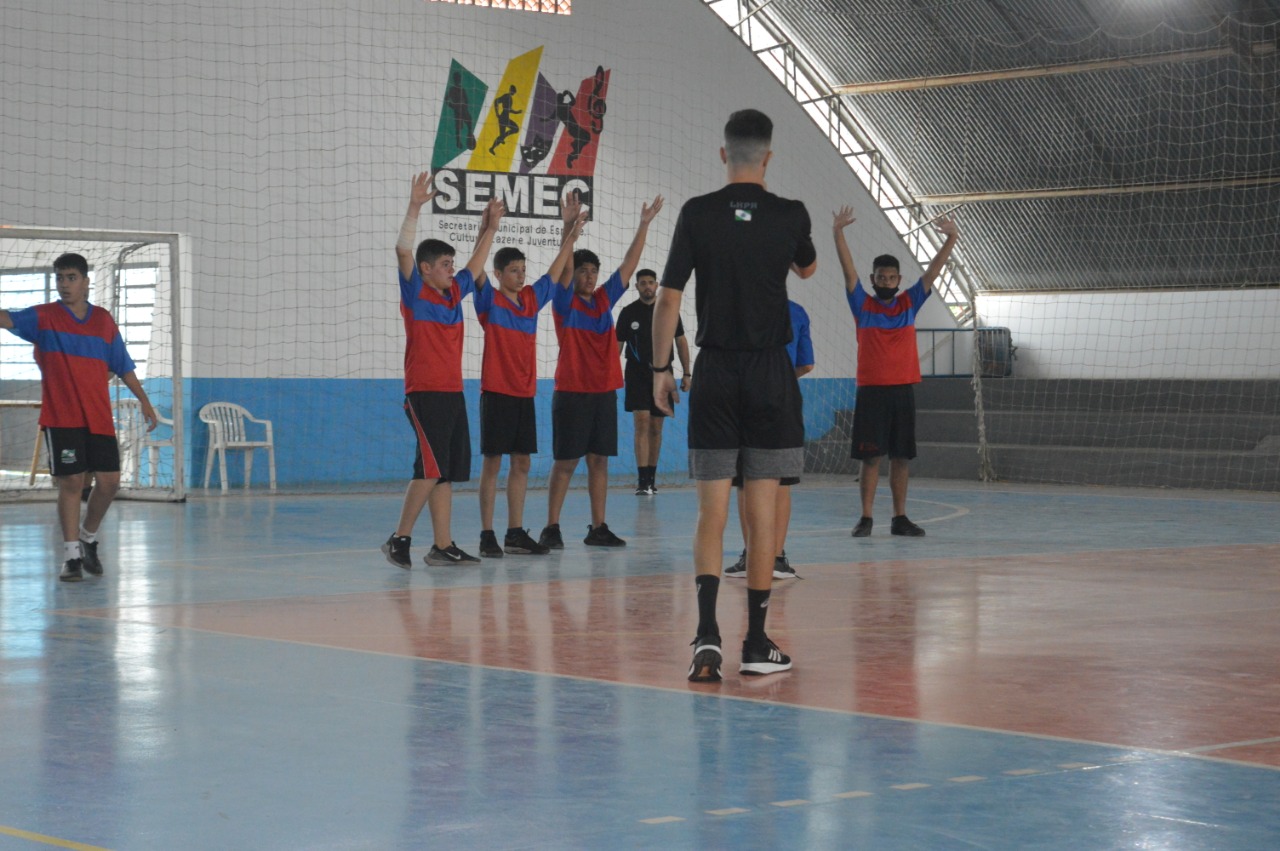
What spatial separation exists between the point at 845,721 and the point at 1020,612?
260 centimetres

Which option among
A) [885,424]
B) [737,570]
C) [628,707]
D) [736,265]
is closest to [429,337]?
[737,570]

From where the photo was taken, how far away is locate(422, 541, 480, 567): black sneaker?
891cm

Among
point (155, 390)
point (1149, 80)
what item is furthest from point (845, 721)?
point (1149, 80)

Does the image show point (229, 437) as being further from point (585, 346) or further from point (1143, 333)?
point (1143, 333)

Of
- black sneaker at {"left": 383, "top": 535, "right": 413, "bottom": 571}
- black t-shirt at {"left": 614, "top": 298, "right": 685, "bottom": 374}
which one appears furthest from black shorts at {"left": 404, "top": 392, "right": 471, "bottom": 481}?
black t-shirt at {"left": 614, "top": 298, "right": 685, "bottom": 374}

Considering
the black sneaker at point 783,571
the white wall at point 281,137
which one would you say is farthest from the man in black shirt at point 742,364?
the white wall at point 281,137

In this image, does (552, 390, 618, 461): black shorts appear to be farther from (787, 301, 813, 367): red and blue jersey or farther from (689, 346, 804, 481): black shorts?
(689, 346, 804, 481): black shorts

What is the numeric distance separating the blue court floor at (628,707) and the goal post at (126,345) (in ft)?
18.6

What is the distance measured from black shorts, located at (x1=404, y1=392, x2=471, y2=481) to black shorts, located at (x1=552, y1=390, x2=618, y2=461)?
3.65ft

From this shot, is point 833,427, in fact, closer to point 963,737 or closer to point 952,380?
point 952,380

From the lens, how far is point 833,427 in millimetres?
21547

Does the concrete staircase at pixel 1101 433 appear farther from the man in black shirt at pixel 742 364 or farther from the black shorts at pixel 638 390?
the man in black shirt at pixel 742 364

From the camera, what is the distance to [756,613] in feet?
17.6

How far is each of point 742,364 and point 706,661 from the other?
1.00 metres
